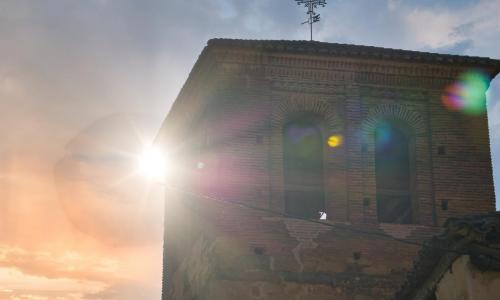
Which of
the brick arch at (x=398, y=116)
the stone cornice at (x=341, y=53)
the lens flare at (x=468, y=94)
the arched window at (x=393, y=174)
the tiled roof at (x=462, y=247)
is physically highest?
the stone cornice at (x=341, y=53)

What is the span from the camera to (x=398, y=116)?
48.7 ft

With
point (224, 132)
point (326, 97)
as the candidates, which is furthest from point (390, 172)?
→ point (224, 132)

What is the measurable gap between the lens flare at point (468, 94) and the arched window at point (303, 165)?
8.11 ft

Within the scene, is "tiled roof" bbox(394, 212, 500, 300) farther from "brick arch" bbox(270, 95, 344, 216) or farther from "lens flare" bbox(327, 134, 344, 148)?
"lens flare" bbox(327, 134, 344, 148)

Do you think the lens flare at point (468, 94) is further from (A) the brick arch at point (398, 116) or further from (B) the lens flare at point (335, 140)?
(B) the lens flare at point (335, 140)

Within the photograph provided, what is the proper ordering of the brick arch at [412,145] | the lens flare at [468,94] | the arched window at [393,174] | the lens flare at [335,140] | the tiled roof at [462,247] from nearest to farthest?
the tiled roof at [462,247]
the brick arch at [412,145]
the lens flare at [335,140]
the arched window at [393,174]
the lens flare at [468,94]

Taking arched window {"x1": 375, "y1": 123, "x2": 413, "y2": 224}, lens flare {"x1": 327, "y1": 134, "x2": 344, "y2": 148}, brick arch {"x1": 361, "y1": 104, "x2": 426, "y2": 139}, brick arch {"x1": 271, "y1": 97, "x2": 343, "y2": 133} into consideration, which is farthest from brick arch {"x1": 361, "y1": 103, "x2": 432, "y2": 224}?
brick arch {"x1": 271, "y1": 97, "x2": 343, "y2": 133}

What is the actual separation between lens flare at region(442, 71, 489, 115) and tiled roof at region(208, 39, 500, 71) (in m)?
0.28

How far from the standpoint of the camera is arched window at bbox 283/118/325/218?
567 inches

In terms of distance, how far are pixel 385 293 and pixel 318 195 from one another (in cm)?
212

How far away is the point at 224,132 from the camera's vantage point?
46.4 ft

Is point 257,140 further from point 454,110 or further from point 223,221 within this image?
point 454,110

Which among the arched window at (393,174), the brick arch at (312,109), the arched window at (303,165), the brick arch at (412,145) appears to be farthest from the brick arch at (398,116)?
the arched window at (303,165)

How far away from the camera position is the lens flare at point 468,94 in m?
15.1
